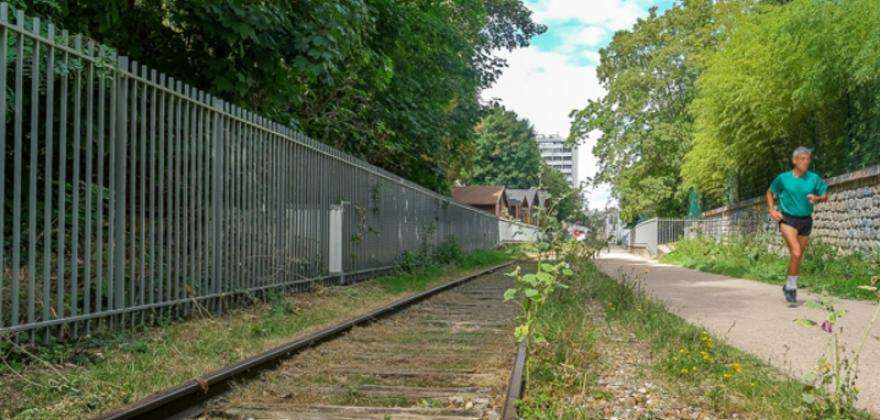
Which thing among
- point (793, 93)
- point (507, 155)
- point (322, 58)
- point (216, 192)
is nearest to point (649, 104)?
point (793, 93)

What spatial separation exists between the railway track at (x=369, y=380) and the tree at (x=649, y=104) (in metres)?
28.3

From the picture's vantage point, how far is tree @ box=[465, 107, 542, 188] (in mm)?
87125

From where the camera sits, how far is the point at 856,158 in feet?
44.5

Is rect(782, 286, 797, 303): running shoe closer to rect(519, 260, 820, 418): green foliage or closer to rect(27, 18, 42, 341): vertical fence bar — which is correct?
rect(519, 260, 820, 418): green foliage

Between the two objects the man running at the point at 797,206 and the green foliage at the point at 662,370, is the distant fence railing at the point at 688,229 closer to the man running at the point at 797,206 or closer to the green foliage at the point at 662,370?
the man running at the point at 797,206

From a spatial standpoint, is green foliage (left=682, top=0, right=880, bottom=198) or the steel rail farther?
green foliage (left=682, top=0, right=880, bottom=198)

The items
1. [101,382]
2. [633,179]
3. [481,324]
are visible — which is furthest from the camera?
[633,179]

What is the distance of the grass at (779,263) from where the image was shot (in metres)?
10.0

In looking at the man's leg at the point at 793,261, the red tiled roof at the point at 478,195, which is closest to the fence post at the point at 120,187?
the man's leg at the point at 793,261

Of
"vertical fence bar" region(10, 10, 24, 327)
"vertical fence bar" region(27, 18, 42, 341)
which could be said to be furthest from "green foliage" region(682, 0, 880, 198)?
"vertical fence bar" region(10, 10, 24, 327)

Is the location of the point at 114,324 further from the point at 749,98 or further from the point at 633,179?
the point at 633,179

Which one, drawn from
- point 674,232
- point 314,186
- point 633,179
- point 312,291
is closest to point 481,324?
point 312,291

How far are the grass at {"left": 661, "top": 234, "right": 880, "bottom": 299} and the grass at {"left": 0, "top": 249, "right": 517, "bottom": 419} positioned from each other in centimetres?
511

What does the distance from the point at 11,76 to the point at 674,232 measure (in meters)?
32.3
